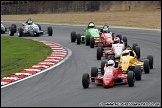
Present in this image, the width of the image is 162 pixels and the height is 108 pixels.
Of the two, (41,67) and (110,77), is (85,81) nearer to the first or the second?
(110,77)

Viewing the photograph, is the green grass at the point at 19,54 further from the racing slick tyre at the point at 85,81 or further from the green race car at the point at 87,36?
the racing slick tyre at the point at 85,81

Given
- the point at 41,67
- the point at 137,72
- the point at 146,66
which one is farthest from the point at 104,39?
the point at 137,72

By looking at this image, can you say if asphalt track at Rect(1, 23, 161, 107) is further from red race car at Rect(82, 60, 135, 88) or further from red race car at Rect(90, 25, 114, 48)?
red race car at Rect(90, 25, 114, 48)

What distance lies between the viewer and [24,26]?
3672 centimetres

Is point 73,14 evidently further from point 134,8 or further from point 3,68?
point 3,68

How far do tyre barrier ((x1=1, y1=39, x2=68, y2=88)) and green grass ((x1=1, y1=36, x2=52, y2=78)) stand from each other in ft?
1.02

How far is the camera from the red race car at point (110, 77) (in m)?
16.4

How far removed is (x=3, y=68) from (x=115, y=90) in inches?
294

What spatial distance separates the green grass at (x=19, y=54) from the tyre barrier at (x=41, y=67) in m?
0.31

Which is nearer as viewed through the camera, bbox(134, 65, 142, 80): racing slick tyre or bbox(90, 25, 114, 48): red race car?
bbox(134, 65, 142, 80): racing slick tyre

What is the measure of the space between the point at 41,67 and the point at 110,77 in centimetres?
562

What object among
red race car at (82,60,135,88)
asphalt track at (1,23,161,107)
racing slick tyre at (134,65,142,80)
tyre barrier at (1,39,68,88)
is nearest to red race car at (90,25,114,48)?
tyre barrier at (1,39,68,88)

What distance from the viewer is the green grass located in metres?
22.2

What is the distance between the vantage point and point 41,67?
21.7m
